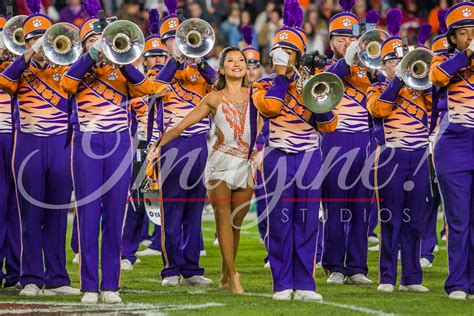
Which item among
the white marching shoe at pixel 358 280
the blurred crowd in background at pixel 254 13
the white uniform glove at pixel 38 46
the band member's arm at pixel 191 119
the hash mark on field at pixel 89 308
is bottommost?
the white marching shoe at pixel 358 280

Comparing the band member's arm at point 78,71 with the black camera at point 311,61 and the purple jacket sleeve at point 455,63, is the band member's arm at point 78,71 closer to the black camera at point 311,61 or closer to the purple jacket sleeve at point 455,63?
the black camera at point 311,61

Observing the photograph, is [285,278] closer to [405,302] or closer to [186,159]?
[405,302]

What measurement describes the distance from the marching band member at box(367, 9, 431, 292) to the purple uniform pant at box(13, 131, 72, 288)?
246cm

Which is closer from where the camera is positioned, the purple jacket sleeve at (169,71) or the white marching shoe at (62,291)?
the white marching shoe at (62,291)

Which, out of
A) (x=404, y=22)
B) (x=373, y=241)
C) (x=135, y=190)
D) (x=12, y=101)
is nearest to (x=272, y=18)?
(x=404, y=22)

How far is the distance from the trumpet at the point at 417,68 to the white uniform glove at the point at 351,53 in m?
0.74

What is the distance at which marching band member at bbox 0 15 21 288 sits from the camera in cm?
976

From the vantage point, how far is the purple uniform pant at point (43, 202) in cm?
917

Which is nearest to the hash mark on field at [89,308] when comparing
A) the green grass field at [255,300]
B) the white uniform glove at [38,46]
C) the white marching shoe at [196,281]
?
the green grass field at [255,300]

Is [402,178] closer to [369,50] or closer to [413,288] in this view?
[413,288]

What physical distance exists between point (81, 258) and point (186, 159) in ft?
6.74

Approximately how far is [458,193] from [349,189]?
6.08 ft

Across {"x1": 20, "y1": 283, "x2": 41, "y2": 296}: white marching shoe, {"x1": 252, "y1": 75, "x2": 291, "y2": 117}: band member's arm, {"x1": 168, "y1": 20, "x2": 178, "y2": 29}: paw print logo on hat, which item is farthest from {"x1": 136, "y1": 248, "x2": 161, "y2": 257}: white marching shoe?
{"x1": 252, "y1": 75, "x2": 291, "y2": 117}: band member's arm

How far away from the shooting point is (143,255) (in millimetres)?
13211
